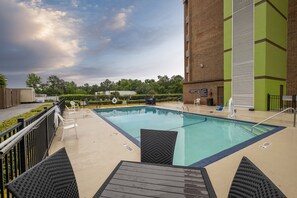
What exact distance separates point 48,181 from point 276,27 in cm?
1575

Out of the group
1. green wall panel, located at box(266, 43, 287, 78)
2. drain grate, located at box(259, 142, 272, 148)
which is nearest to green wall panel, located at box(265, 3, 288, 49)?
green wall panel, located at box(266, 43, 287, 78)

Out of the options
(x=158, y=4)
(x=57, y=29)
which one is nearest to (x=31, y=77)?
(x=57, y=29)

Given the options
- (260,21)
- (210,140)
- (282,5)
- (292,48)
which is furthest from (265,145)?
(282,5)

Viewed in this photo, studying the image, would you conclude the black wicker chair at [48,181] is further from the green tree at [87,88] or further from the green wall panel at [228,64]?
the green tree at [87,88]

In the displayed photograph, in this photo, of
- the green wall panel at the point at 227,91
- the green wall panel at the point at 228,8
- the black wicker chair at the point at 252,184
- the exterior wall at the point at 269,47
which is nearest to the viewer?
the black wicker chair at the point at 252,184

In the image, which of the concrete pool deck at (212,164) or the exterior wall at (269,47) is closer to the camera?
the concrete pool deck at (212,164)

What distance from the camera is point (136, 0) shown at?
12898 millimetres

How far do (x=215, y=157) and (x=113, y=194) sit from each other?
117 inches

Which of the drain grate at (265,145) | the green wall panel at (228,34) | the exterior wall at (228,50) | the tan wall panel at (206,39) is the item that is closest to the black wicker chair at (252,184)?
the drain grate at (265,145)

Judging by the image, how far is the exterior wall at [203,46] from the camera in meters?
15.8

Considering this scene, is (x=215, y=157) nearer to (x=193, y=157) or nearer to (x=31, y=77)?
(x=193, y=157)

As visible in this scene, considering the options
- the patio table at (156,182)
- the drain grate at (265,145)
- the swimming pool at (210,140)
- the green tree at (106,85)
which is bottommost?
the swimming pool at (210,140)

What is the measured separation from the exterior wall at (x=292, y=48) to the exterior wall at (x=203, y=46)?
4.91 metres

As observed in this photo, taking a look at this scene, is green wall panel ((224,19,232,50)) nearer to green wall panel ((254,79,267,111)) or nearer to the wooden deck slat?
green wall panel ((254,79,267,111))
